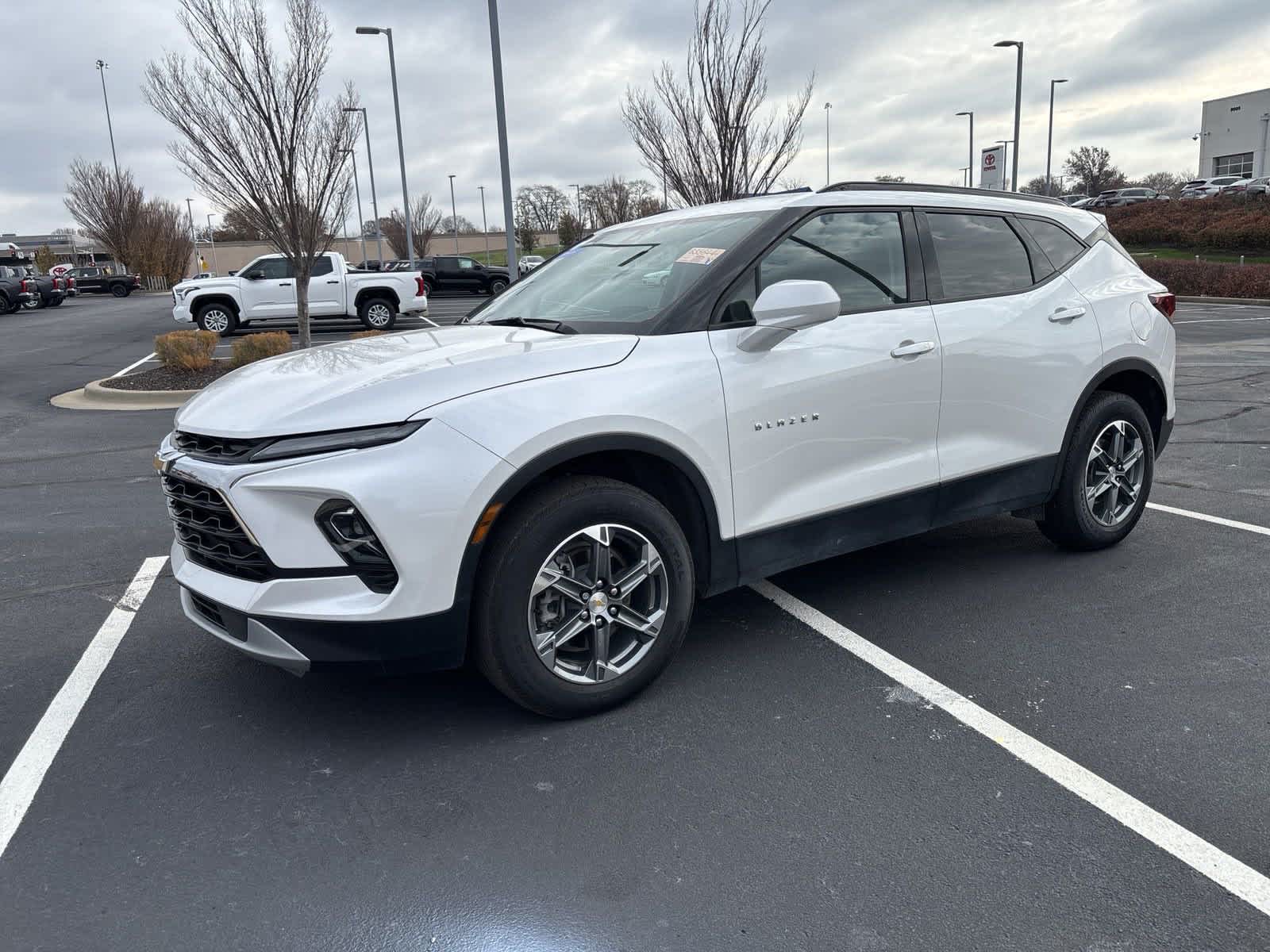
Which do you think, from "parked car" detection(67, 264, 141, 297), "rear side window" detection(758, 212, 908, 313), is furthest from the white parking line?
"parked car" detection(67, 264, 141, 297)

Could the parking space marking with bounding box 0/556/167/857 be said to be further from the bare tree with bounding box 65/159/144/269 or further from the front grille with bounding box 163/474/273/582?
the bare tree with bounding box 65/159/144/269

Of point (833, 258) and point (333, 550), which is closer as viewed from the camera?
point (333, 550)

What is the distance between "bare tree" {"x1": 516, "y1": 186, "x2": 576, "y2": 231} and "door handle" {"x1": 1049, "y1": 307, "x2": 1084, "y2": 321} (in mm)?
102729

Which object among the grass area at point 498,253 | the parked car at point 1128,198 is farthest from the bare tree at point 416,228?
the parked car at point 1128,198

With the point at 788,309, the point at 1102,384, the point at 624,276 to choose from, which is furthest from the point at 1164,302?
the point at 624,276

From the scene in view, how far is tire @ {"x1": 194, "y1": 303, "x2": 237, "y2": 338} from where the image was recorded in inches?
817

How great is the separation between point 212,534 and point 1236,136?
9910cm

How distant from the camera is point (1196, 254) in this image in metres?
41.1

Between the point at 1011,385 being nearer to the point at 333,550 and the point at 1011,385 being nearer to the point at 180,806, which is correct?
the point at 333,550

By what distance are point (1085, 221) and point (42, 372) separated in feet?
53.3

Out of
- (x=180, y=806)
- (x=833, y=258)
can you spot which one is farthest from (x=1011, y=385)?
(x=180, y=806)

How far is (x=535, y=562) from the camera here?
3125 millimetres

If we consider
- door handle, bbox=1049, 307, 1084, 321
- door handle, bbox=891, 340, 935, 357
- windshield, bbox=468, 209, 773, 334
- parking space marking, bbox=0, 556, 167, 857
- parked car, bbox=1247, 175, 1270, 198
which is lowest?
parking space marking, bbox=0, 556, 167, 857

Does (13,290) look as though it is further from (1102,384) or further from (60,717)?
(1102,384)
